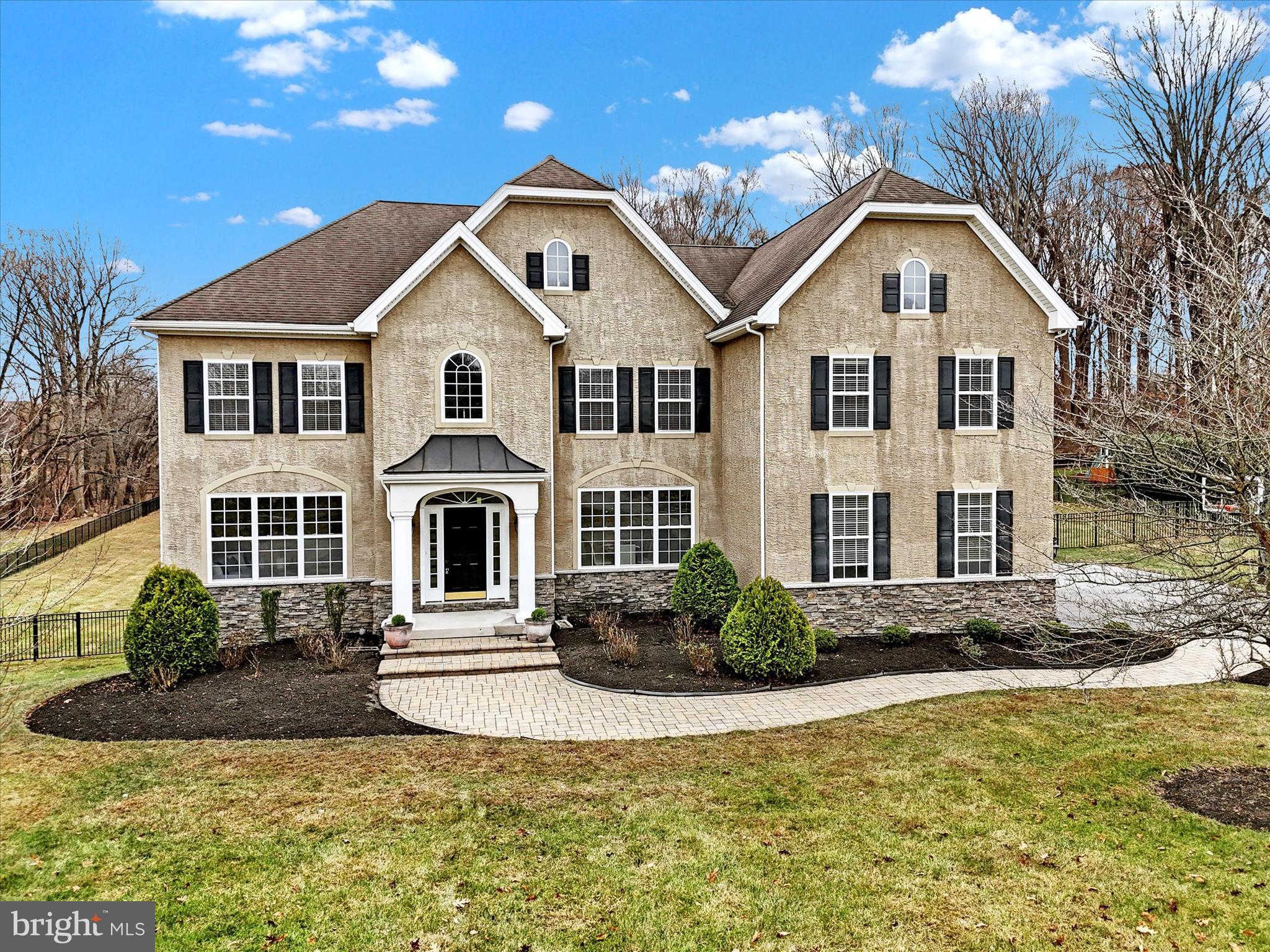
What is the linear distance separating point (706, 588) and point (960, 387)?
7486mm

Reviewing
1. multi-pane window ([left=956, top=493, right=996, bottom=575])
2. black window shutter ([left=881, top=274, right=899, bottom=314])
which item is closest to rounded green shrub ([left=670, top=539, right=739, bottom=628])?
multi-pane window ([left=956, top=493, right=996, bottom=575])

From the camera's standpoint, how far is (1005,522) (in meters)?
18.4

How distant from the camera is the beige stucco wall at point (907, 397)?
1753 cm


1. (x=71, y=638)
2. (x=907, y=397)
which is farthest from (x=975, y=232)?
(x=71, y=638)

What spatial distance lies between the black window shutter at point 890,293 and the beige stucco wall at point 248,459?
11.9m

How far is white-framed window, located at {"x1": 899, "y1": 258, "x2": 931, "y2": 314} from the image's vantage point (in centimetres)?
1789

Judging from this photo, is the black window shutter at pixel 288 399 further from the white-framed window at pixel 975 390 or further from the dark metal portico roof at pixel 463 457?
the white-framed window at pixel 975 390

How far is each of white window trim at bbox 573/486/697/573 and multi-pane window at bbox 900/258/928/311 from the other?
669 cm

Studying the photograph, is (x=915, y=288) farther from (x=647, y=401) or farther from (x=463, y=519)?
(x=463, y=519)

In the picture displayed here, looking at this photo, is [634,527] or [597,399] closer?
[597,399]

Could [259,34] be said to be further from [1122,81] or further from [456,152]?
[1122,81]

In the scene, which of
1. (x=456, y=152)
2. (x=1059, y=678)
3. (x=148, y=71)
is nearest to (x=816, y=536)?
(x=1059, y=678)

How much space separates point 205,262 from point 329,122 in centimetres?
1273

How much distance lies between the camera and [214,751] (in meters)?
11.2
